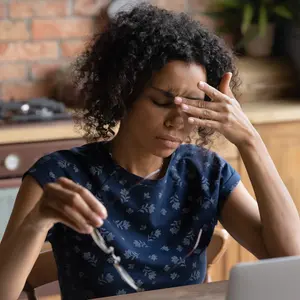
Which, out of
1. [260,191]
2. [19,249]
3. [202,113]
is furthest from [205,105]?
[19,249]

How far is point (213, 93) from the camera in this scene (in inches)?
57.4

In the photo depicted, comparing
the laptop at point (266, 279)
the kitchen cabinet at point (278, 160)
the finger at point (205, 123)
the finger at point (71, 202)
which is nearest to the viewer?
the laptop at point (266, 279)

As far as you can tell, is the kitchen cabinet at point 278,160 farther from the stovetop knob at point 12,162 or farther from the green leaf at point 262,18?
the stovetop knob at point 12,162

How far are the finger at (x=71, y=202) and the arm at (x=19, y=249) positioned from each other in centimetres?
10

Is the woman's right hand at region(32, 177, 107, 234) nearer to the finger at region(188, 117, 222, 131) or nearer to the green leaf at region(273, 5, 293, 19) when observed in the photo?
the finger at region(188, 117, 222, 131)

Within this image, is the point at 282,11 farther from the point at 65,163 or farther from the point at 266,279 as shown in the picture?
the point at 266,279

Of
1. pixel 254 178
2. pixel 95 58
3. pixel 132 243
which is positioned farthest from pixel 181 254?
pixel 95 58

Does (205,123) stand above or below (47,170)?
above

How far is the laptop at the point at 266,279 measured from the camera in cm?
101

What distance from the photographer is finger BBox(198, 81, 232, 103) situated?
4.71 ft

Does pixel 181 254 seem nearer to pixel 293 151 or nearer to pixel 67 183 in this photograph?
pixel 67 183

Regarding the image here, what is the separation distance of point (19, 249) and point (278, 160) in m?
1.71

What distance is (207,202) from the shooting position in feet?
5.26

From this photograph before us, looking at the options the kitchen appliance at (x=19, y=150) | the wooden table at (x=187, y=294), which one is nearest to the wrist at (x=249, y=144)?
the wooden table at (x=187, y=294)
